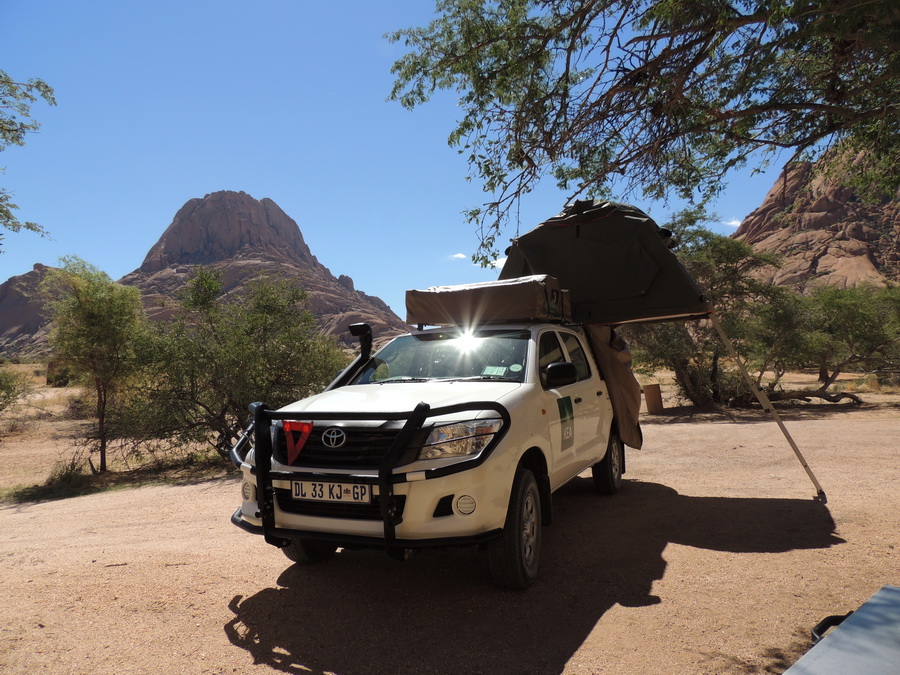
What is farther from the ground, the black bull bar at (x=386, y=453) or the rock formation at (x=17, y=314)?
the rock formation at (x=17, y=314)

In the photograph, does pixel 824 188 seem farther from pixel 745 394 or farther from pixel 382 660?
pixel 745 394

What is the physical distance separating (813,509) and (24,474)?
642 inches

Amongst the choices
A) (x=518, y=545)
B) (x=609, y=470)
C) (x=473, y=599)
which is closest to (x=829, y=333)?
(x=609, y=470)

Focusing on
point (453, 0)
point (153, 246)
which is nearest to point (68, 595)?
point (453, 0)

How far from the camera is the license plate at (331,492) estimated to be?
138 inches

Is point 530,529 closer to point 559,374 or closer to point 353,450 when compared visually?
point 559,374

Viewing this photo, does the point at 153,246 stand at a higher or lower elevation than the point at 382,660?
higher

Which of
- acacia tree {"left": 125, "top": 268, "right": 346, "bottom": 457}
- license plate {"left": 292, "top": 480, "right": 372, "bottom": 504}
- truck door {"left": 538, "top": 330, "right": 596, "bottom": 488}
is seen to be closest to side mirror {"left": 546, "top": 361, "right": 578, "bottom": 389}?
truck door {"left": 538, "top": 330, "right": 596, "bottom": 488}

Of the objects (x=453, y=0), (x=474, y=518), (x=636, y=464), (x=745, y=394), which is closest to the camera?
(x=474, y=518)

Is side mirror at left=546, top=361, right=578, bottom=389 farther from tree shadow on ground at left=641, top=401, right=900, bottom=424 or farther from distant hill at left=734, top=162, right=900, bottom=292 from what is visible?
distant hill at left=734, top=162, right=900, bottom=292

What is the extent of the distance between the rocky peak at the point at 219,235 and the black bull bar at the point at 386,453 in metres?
146

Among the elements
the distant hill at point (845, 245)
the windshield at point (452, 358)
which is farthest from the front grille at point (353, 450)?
the distant hill at point (845, 245)

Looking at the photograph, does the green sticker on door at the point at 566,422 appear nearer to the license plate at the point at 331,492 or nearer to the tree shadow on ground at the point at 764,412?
the license plate at the point at 331,492

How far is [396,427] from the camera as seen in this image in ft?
11.8
